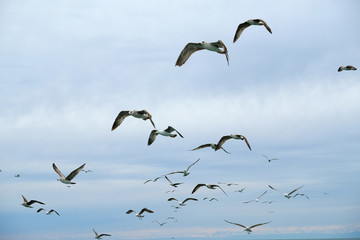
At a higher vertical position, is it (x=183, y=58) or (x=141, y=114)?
(x=183, y=58)

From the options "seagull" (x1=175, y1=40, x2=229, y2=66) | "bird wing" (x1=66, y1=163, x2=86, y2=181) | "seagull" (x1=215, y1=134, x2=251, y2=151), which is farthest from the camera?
"bird wing" (x1=66, y1=163, x2=86, y2=181)

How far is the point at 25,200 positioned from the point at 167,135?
80.1 ft

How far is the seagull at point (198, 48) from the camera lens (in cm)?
3017

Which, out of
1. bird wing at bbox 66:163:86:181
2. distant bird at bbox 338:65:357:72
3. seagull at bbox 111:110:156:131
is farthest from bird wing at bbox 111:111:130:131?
distant bird at bbox 338:65:357:72

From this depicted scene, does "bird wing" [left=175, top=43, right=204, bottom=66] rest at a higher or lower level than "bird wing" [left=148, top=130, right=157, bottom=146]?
higher

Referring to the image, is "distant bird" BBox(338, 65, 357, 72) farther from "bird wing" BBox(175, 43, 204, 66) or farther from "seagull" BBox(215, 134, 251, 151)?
"bird wing" BBox(175, 43, 204, 66)

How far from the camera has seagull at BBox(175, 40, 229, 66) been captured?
30.2 m

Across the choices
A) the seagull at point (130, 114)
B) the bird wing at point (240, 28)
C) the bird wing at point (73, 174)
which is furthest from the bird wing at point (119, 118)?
the bird wing at point (240, 28)

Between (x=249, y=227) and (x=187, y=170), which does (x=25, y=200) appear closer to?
(x=187, y=170)

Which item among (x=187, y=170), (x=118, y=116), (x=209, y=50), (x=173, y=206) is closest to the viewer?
(x=209, y=50)

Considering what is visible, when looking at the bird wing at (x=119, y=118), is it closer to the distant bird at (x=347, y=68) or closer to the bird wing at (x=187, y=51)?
the bird wing at (x=187, y=51)

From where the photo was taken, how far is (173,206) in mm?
59812

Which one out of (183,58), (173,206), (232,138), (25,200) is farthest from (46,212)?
(183,58)

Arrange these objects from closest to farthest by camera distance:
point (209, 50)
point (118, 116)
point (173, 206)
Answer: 1. point (209, 50)
2. point (118, 116)
3. point (173, 206)
